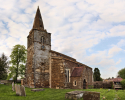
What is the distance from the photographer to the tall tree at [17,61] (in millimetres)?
→ 36969

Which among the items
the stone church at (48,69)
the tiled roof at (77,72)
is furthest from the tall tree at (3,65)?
the tiled roof at (77,72)

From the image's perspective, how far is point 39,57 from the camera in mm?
26297

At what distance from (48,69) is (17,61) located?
16.1 meters

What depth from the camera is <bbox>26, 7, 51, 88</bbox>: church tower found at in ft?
82.3

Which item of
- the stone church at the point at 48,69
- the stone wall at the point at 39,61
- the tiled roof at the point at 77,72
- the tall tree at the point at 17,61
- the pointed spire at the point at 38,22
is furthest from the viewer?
the tall tree at the point at 17,61

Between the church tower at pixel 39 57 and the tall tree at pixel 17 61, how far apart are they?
1071cm

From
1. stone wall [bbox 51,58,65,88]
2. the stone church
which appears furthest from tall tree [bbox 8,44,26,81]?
stone wall [bbox 51,58,65,88]

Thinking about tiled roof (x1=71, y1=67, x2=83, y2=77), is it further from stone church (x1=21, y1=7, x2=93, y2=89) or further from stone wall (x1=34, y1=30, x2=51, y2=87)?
stone wall (x1=34, y1=30, x2=51, y2=87)

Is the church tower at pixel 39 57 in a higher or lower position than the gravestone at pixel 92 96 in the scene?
higher

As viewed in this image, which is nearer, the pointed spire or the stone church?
the stone church

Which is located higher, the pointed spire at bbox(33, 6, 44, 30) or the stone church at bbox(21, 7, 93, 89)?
the pointed spire at bbox(33, 6, 44, 30)

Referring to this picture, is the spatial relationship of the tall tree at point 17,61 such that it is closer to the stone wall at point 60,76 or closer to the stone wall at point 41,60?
the stone wall at point 41,60

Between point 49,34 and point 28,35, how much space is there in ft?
19.4

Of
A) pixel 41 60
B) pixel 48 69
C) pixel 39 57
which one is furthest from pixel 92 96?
pixel 39 57
